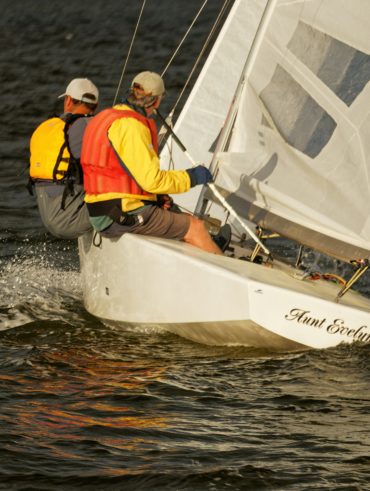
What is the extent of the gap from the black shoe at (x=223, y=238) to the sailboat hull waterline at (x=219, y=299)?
1.21ft

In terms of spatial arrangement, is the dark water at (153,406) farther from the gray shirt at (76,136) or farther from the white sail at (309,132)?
the gray shirt at (76,136)

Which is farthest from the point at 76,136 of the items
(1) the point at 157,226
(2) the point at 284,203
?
(2) the point at 284,203

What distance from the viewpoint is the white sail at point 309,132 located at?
7.78m

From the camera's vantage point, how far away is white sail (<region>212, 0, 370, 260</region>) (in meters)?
7.78

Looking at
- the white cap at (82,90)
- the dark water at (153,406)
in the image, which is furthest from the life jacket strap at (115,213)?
the white cap at (82,90)

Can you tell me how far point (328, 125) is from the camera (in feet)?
26.1

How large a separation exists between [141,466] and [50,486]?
1.57 feet

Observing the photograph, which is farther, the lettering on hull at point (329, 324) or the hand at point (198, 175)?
the hand at point (198, 175)

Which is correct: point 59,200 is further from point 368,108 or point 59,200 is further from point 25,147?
point 25,147

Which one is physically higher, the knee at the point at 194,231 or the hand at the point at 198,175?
the hand at the point at 198,175

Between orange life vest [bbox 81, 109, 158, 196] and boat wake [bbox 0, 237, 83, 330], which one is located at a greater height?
orange life vest [bbox 81, 109, 158, 196]

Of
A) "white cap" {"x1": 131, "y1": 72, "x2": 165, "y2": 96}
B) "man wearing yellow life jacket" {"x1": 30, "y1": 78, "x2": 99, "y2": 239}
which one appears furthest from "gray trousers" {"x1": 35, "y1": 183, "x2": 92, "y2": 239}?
"white cap" {"x1": 131, "y1": 72, "x2": 165, "y2": 96}

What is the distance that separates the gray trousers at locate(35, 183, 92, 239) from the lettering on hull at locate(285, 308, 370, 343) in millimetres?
1711

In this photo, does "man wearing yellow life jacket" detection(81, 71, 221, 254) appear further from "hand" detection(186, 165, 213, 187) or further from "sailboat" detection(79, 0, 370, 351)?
"sailboat" detection(79, 0, 370, 351)
